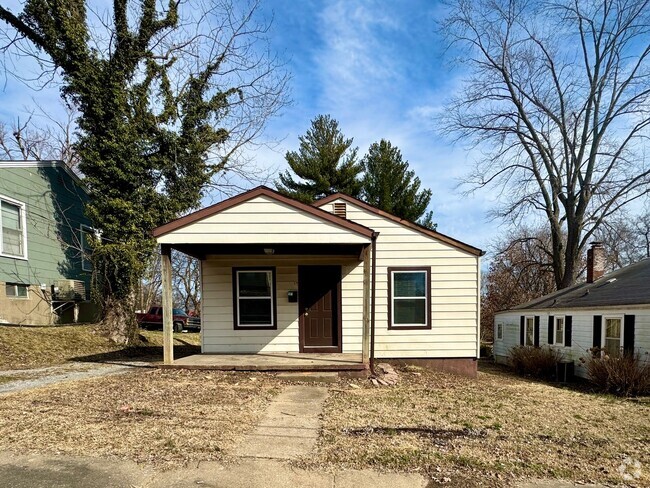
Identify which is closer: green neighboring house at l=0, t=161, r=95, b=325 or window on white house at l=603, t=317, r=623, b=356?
window on white house at l=603, t=317, r=623, b=356

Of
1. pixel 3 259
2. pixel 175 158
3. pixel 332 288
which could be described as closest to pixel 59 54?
pixel 175 158

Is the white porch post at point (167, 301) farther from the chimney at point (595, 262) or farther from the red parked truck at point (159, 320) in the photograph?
the chimney at point (595, 262)

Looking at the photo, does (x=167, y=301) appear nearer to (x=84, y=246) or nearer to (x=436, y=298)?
(x=436, y=298)

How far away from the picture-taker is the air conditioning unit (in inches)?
535

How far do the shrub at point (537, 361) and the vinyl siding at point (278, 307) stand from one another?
8.45m

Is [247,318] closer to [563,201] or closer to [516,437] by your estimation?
[516,437]

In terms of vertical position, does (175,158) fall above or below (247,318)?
above

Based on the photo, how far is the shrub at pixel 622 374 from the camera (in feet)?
31.1

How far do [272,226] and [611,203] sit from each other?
1930cm

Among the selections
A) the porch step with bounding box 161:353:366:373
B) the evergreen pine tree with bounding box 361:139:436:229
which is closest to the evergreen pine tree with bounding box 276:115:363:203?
the evergreen pine tree with bounding box 361:139:436:229

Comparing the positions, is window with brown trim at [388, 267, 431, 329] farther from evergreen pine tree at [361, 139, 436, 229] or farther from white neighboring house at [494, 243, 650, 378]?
evergreen pine tree at [361, 139, 436, 229]

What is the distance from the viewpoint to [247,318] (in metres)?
9.25

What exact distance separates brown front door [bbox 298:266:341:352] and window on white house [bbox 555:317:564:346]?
34.5 ft

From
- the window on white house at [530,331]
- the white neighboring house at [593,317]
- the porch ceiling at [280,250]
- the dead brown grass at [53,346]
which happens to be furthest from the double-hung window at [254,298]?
the window on white house at [530,331]
